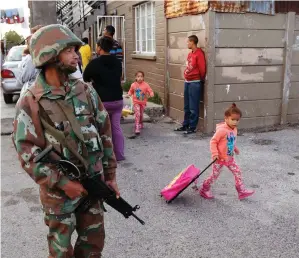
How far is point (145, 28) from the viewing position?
10656 millimetres

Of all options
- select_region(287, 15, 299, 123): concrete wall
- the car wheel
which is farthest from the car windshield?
select_region(287, 15, 299, 123): concrete wall

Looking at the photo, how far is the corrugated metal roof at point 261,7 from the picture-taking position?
22.2 feet

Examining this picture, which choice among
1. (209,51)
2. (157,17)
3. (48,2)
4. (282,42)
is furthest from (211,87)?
(48,2)

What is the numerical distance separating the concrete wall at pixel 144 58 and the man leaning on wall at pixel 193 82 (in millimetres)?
1855

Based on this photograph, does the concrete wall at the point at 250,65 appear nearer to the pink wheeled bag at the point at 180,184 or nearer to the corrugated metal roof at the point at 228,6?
the corrugated metal roof at the point at 228,6

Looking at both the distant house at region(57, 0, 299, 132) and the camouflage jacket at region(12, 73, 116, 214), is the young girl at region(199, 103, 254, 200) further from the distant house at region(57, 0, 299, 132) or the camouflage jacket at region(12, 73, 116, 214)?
the distant house at region(57, 0, 299, 132)

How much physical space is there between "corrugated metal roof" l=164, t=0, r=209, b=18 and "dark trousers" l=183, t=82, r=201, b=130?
132 cm

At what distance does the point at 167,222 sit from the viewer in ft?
12.1

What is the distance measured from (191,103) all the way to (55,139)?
506 centimetres

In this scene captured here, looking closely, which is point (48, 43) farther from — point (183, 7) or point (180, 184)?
point (183, 7)

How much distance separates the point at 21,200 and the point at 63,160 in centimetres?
251

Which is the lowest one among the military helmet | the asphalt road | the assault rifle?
the asphalt road

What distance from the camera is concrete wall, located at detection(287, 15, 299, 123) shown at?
23.9ft

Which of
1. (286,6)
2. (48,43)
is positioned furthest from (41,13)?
(48,43)
